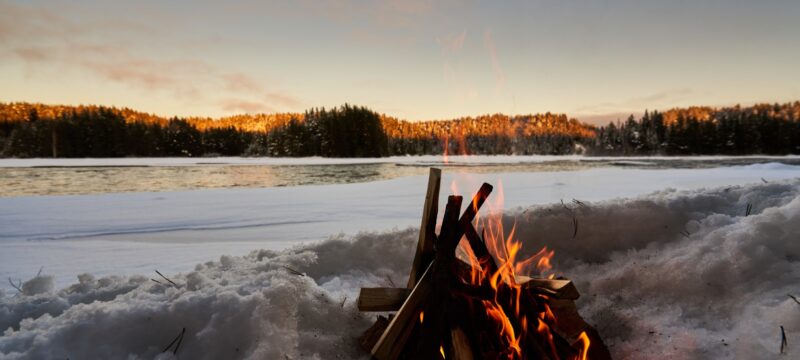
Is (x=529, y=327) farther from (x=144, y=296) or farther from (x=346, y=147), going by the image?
(x=346, y=147)

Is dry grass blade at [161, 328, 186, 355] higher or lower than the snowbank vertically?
higher

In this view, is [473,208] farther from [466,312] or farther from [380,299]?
[380,299]

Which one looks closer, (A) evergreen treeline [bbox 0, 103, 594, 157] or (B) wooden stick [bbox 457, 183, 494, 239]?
(B) wooden stick [bbox 457, 183, 494, 239]

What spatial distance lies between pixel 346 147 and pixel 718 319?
84.6 metres

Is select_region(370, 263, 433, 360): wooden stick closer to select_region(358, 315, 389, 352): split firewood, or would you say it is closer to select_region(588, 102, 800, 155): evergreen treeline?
select_region(358, 315, 389, 352): split firewood

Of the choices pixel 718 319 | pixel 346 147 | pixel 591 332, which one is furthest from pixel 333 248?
pixel 346 147

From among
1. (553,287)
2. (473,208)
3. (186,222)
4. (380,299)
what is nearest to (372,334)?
(380,299)

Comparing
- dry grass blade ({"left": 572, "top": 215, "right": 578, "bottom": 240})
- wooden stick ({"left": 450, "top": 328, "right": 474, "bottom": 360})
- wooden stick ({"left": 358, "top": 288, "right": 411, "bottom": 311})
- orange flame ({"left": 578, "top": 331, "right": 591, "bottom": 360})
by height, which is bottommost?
orange flame ({"left": 578, "top": 331, "right": 591, "bottom": 360})

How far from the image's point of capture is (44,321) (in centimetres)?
251

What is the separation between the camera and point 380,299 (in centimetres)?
289

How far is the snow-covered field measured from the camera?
2568 millimetres

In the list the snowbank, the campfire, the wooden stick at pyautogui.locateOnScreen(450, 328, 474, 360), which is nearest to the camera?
the wooden stick at pyautogui.locateOnScreen(450, 328, 474, 360)

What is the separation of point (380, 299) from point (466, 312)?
584mm

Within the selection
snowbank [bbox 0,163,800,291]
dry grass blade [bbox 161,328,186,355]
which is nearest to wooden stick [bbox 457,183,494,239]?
dry grass blade [bbox 161,328,186,355]
